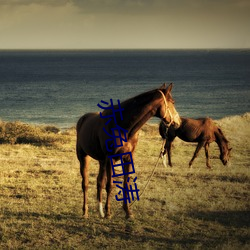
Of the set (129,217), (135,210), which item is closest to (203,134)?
(135,210)

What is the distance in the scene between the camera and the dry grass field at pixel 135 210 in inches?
315

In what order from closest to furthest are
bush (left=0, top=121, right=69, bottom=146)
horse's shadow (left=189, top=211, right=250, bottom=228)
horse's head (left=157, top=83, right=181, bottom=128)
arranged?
horse's head (left=157, top=83, right=181, bottom=128)
horse's shadow (left=189, top=211, right=250, bottom=228)
bush (left=0, top=121, right=69, bottom=146)

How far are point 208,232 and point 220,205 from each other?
216 cm

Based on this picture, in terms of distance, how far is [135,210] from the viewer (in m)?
9.95

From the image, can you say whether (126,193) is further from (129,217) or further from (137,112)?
(137,112)

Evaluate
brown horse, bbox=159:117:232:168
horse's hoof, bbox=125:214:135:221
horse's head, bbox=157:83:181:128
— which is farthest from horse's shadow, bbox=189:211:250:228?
brown horse, bbox=159:117:232:168

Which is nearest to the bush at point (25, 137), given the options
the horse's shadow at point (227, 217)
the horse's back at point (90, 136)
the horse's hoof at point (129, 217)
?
the horse's back at point (90, 136)

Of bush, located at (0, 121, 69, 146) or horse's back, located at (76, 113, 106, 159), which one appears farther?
bush, located at (0, 121, 69, 146)

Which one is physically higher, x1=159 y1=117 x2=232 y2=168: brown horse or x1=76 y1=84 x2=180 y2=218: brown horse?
x1=76 y1=84 x2=180 y2=218: brown horse

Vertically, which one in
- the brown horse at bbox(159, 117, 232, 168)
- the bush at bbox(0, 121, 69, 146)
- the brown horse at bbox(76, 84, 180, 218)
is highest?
the brown horse at bbox(76, 84, 180, 218)

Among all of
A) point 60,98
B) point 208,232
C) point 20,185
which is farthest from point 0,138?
point 60,98

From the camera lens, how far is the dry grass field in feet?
26.2

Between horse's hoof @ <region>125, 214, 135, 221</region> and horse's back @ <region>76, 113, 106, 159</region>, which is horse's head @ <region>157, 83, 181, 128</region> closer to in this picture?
horse's back @ <region>76, 113, 106, 159</region>

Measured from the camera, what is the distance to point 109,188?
852 centimetres
